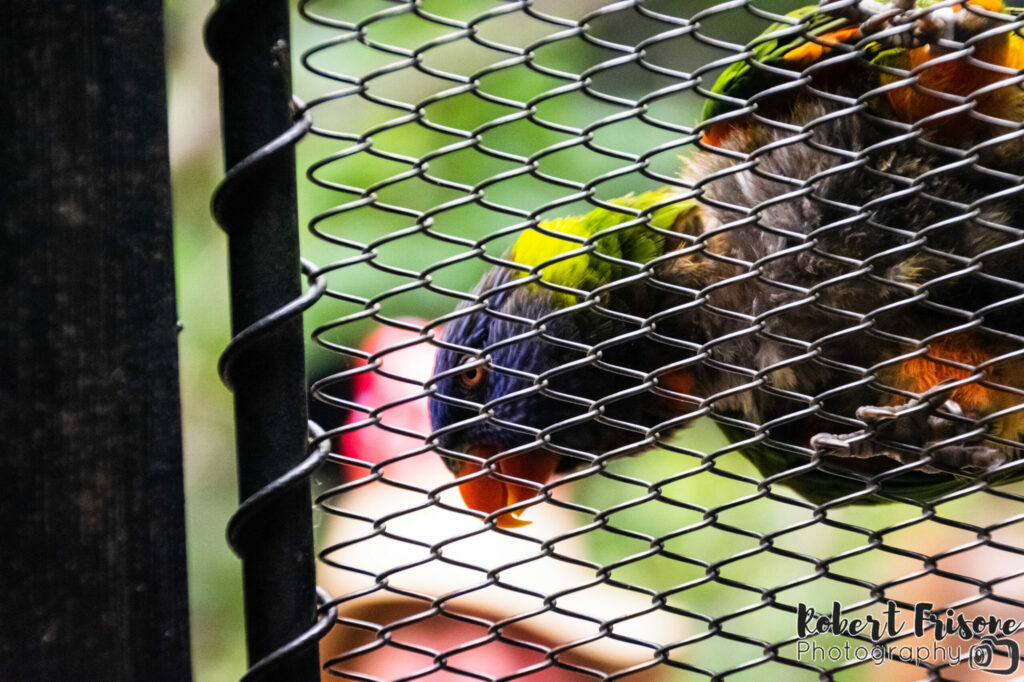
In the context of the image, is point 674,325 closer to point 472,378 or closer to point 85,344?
point 472,378

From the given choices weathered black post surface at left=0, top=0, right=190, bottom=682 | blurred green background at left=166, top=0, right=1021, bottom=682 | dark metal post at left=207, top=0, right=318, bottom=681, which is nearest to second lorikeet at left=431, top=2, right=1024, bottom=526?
dark metal post at left=207, top=0, right=318, bottom=681

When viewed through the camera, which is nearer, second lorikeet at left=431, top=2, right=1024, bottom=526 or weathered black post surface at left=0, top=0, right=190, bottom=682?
weathered black post surface at left=0, top=0, right=190, bottom=682

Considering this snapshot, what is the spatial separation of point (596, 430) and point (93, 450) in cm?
86

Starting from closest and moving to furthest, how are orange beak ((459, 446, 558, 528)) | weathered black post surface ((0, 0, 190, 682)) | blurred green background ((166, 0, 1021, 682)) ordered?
1. weathered black post surface ((0, 0, 190, 682))
2. orange beak ((459, 446, 558, 528))
3. blurred green background ((166, 0, 1021, 682))

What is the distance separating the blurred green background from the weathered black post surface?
3.44 ft

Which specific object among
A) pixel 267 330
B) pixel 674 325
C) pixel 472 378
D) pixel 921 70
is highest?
pixel 921 70

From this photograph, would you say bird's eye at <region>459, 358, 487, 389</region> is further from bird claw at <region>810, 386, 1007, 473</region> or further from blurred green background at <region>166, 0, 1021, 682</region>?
bird claw at <region>810, 386, 1007, 473</region>

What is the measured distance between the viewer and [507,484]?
127cm

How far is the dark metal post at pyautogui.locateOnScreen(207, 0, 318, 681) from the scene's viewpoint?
0.63 m

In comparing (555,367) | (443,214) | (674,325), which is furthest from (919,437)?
(443,214)

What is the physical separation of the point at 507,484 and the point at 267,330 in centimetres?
70

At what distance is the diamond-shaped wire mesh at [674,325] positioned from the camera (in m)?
0.76

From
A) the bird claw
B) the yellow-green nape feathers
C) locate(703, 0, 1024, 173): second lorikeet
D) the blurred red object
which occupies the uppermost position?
locate(703, 0, 1024, 173): second lorikeet

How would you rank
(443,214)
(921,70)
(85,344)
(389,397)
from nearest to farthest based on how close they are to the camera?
(85,344) → (921,70) → (389,397) → (443,214)
